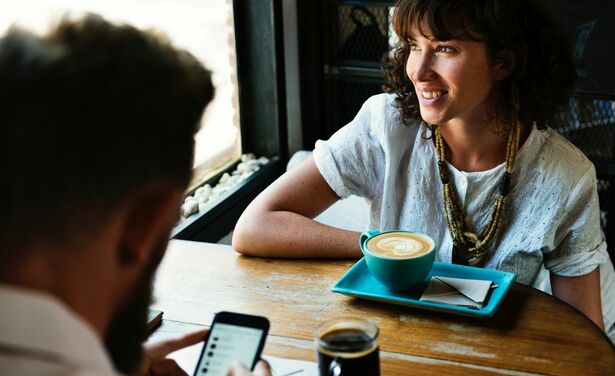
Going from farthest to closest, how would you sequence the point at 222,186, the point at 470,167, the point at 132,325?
the point at 222,186 < the point at 470,167 < the point at 132,325

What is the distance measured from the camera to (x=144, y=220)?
705mm

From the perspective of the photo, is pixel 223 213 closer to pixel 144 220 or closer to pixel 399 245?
pixel 399 245

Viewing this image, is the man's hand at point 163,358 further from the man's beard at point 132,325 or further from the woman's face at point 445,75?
the woman's face at point 445,75

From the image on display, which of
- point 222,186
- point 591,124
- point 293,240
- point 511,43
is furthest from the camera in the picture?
point 222,186

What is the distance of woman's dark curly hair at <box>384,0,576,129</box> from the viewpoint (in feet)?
5.83

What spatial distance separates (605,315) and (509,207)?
0.43 metres

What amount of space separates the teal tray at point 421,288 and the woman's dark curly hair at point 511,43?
47 centimetres

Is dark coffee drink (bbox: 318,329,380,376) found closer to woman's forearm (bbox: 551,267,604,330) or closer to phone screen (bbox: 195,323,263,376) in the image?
phone screen (bbox: 195,323,263,376)

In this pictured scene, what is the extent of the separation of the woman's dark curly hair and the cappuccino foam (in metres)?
0.49

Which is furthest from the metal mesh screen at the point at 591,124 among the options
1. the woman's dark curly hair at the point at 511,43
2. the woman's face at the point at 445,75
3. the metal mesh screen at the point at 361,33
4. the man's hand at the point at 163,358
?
the man's hand at the point at 163,358

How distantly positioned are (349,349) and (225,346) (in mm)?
217

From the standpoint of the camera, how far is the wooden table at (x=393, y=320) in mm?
1321

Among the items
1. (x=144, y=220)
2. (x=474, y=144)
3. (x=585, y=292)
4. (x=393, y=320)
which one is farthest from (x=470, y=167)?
(x=144, y=220)

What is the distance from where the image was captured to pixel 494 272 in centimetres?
161
